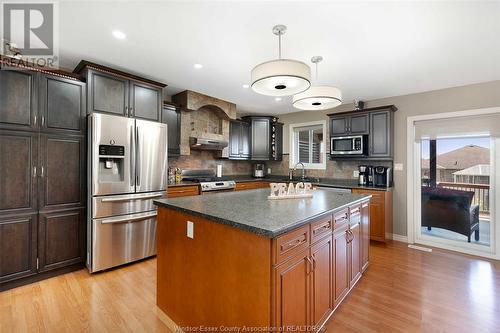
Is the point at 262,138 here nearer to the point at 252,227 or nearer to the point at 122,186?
the point at 122,186

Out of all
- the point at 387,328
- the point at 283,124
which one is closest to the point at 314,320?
the point at 387,328

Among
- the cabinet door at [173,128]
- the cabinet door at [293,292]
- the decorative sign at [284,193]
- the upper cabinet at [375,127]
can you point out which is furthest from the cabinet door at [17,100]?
the upper cabinet at [375,127]

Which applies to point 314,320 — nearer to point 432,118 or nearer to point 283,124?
point 432,118

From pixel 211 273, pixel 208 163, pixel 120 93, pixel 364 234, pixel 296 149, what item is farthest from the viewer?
pixel 296 149

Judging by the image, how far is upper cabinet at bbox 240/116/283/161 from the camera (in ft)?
18.6

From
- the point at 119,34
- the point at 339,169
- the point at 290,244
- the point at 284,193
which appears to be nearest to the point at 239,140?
the point at 339,169

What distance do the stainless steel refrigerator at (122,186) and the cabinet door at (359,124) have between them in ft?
10.8

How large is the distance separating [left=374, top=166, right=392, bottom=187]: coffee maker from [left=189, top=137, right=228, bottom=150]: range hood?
2.88m

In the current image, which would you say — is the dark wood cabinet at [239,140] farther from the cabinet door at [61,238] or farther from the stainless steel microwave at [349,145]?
the cabinet door at [61,238]

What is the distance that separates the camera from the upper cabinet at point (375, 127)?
4.11m

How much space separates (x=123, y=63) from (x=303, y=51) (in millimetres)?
2181

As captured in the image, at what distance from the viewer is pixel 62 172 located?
9.09ft

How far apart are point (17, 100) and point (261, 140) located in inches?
166

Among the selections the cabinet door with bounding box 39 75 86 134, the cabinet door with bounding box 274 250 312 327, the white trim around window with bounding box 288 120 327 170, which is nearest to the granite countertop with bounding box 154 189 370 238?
the cabinet door with bounding box 274 250 312 327
